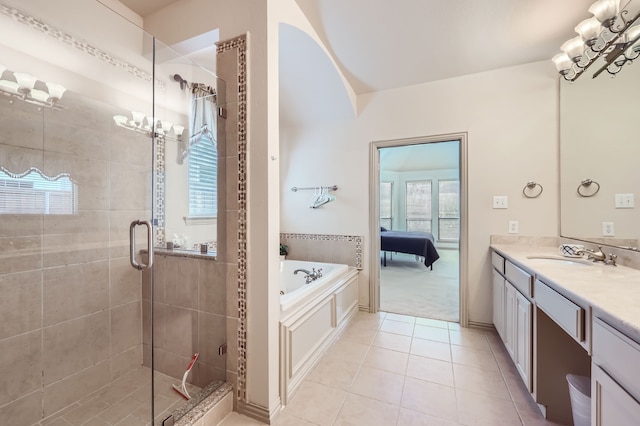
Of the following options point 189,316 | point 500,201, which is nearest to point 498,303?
point 500,201

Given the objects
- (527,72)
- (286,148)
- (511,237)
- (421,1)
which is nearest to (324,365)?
(511,237)

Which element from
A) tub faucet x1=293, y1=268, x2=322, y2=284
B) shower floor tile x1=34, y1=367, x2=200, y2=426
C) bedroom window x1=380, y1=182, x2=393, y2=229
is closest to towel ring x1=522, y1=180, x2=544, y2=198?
tub faucet x1=293, y1=268, x2=322, y2=284

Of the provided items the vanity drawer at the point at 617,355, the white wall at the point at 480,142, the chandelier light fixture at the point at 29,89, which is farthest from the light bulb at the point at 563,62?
the chandelier light fixture at the point at 29,89

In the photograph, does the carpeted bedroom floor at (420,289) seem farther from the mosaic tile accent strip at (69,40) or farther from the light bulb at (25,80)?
the light bulb at (25,80)

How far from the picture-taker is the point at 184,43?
6.19 feet

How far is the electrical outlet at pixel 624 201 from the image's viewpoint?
5.16ft

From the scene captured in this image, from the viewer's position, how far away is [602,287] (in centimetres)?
115

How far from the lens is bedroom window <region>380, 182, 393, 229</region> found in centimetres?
747

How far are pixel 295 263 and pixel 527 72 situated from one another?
3051mm

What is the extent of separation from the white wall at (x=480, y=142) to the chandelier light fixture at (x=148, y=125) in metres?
1.75

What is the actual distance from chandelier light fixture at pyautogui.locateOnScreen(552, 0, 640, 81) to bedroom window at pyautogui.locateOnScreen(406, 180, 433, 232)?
5.72 meters

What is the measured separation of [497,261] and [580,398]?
119 cm

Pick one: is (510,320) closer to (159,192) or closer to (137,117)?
(159,192)

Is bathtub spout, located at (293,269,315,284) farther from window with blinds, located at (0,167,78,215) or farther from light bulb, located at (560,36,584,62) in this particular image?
light bulb, located at (560,36,584,62)
